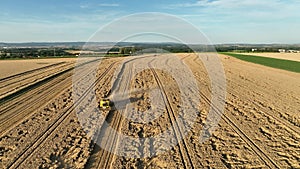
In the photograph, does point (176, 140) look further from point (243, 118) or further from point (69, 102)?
point (69, 102)

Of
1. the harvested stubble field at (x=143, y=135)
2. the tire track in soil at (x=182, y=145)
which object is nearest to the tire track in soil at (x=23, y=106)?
the harvested stubble field at (x=143, y=135)

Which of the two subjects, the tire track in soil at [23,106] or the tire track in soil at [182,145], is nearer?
the tire track in soil at [182,145]

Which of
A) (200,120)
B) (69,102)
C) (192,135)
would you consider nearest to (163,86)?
(69,102)

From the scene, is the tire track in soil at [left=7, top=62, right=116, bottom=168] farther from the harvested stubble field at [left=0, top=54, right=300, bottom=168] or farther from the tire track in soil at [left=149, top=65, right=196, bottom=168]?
the tire track in soil at [left=149, top=65, right=196, bottom=168]

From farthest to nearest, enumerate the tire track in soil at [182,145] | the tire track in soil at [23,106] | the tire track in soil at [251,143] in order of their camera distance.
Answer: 1. the tire track in soil at [23,106]
2. the tire track in soil at [251,143]
3. the tire track in soil at [182,145]

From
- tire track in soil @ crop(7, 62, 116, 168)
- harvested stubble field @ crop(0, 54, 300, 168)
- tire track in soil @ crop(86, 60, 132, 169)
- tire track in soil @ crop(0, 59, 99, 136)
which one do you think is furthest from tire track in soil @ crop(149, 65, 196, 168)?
tire track in soil @ crop(0, 59, 99, 136)

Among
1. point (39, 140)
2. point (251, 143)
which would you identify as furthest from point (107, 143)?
point (251, 143)

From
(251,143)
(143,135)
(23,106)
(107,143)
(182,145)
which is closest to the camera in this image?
(182,145)

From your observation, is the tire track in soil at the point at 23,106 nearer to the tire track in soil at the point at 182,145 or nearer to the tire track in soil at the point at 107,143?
the tire track in soil at the point at 107,143

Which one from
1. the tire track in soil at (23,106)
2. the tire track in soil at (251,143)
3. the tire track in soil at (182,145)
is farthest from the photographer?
the tire track in soil at (23,106)

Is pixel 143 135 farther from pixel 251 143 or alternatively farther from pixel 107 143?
pixel 251 143

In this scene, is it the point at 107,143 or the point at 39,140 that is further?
the point at 39,140
